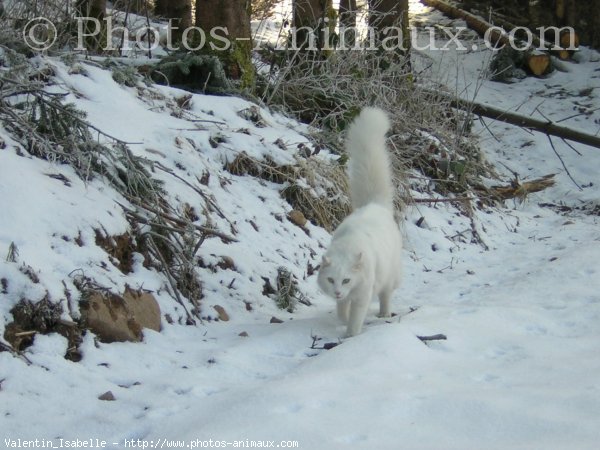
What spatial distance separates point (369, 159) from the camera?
5.49m

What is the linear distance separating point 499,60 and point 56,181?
406 inches

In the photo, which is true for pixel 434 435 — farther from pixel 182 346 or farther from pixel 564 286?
pixel 564 286

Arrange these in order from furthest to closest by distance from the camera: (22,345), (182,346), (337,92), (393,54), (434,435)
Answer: (393,54), (337,92), (182,346), (22,345), (434,435)

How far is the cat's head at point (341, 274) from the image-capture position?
461cm

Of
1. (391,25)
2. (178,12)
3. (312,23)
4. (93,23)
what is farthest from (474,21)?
(93,23)

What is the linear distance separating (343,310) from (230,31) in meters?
3.92

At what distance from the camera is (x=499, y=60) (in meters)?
13.5

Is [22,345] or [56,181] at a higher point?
[56,181]

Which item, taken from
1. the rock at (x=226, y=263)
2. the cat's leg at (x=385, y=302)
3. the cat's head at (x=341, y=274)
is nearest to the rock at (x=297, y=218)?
the rock at (x=226, y=263)

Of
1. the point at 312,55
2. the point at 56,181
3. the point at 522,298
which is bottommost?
the point at 522,298

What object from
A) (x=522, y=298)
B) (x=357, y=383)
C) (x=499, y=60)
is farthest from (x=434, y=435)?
(x=499, y=60)

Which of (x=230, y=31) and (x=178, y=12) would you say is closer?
(x=230, y=31)

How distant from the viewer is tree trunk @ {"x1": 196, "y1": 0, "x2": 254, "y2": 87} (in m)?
Answer: 7.76

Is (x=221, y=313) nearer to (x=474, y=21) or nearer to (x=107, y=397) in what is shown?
(x=107, y=397)
